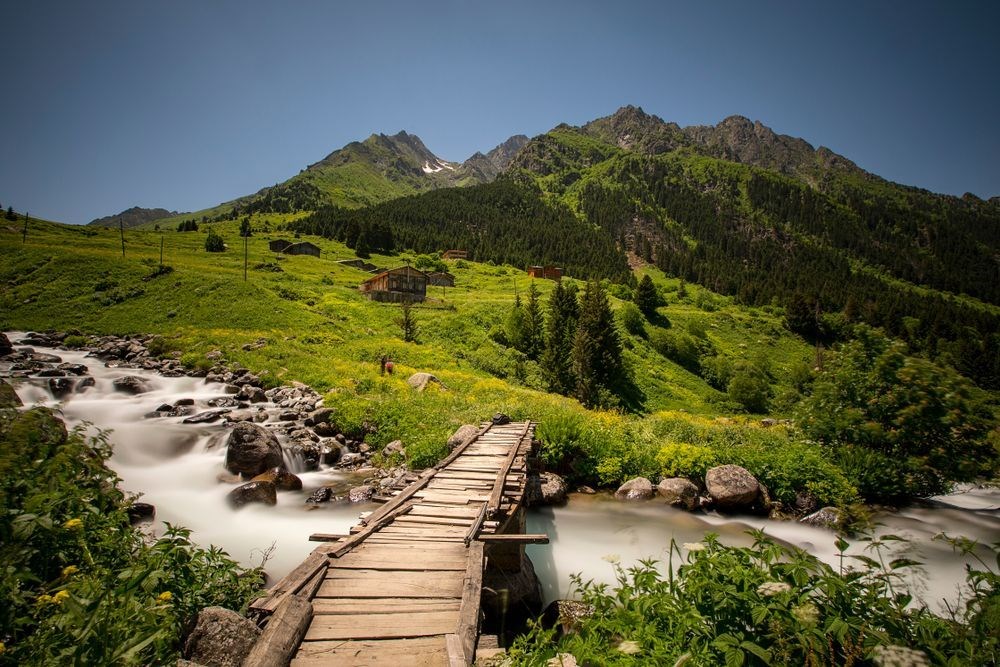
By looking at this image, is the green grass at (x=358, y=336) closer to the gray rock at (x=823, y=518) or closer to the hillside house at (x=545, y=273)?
the gray rock at (x=823, y=518)

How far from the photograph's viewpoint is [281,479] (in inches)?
520

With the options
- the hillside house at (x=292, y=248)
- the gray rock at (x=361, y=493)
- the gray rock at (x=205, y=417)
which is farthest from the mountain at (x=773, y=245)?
the gray rock at (x=205, y=417)

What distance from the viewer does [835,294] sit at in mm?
116188

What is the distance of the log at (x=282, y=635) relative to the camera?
3793 mm

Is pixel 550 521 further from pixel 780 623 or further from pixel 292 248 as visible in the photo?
pixel 292 248

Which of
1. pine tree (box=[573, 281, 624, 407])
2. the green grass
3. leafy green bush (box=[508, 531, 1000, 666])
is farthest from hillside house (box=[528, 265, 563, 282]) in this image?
leafy green bush (box=[508, 531, 1000, 666])

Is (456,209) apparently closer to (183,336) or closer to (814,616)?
(183,336)

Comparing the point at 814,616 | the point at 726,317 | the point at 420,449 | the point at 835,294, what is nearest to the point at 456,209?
the point at 726,317

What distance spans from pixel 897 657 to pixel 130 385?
28.2 m

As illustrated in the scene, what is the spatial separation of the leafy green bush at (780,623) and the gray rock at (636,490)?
9.62 meters

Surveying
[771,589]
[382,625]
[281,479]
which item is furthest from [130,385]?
[771,589]

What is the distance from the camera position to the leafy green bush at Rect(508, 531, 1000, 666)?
2898 mm

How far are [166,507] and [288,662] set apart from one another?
10.3 metres

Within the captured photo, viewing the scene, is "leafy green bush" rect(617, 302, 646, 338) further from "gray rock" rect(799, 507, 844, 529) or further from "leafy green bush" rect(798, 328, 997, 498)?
"gray rock" rect(799, 507, 844, 529)
